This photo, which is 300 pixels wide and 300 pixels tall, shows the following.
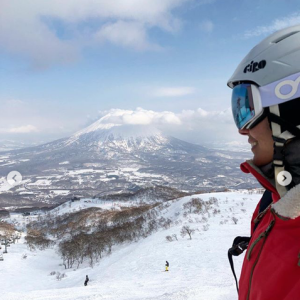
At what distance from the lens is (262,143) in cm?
155

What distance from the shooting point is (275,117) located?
1.45m

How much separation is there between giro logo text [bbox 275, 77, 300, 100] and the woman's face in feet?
0.58

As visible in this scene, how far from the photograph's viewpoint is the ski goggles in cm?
144

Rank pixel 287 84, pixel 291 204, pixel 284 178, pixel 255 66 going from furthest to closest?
pixel 255 66
pixel 287 84
pixel 284 178
pixel 291 204

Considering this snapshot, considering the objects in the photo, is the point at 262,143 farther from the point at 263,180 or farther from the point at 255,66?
the point at 255,66

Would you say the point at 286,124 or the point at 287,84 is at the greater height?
the point at 287,84

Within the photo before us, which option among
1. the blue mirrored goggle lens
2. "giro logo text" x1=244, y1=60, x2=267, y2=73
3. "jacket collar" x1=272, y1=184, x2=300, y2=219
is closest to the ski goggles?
the blue mirrored goggle lens

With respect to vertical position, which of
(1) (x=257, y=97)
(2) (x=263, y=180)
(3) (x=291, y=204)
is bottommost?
(3) (x=291, y=204)

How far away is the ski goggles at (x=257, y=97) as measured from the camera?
4.71 feet

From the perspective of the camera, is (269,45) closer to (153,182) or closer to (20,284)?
Answer: (20,284)

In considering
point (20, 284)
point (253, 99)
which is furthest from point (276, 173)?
point (20, 284)

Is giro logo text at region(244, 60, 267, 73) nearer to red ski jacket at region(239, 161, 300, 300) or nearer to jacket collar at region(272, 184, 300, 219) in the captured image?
red ski jacket at region(239, 161, 300, 300)

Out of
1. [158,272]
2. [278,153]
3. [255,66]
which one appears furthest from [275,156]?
[158,272]

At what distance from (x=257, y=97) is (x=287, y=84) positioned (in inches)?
7.7
